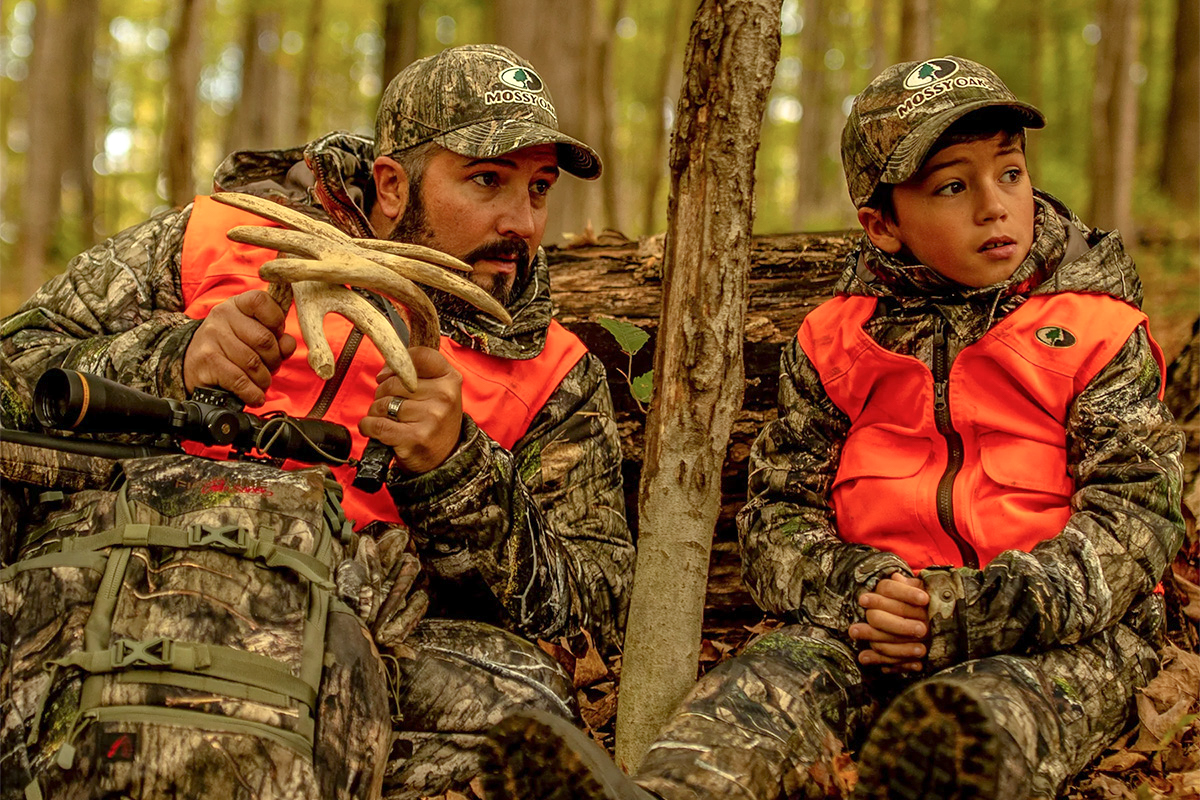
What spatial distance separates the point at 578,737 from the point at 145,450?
1.48m

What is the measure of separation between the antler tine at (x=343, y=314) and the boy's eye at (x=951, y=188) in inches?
68.6

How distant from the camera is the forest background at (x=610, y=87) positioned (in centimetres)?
921

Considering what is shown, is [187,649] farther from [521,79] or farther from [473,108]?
[521,79]

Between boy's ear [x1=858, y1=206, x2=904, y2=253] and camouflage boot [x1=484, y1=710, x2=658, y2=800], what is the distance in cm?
200

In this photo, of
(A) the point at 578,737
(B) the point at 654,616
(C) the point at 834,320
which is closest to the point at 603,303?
(C) the point at 834,320

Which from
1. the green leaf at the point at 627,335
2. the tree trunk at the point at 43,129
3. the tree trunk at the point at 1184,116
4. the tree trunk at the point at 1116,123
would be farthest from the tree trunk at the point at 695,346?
the tree trunk at the point at 1184,116

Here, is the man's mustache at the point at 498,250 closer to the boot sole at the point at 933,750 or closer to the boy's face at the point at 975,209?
the boy's face at the point at 975,209

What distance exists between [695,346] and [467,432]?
731 mm

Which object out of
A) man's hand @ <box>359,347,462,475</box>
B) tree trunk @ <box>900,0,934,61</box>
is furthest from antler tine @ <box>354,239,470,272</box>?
tree trunk @ <box>900,0,934,61</box>

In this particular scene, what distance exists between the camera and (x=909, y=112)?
3.25 m

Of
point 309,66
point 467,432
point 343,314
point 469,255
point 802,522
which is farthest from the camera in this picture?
point 309,66

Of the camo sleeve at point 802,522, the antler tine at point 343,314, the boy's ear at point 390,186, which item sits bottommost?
the camo sleeve at point 802,522

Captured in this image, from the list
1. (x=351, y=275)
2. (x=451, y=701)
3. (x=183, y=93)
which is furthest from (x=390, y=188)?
(x=183, y=93)

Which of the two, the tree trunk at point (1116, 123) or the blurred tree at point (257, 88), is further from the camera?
the blurred tree at point (257, 88)
